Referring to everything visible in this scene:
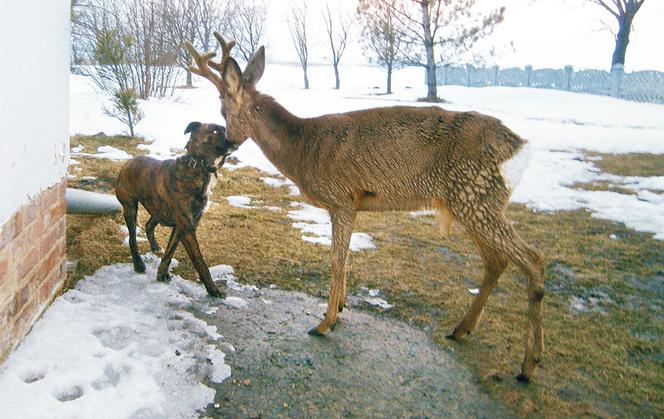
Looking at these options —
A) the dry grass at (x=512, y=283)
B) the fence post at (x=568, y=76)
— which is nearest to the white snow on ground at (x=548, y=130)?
the dry grass at (x=512, y=283)

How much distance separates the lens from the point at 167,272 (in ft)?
16.6

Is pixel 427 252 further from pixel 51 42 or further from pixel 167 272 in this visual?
pixel 51 42

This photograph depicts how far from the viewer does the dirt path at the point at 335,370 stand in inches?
135

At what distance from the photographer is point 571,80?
3284 centimetres

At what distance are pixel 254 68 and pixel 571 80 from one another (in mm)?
32070

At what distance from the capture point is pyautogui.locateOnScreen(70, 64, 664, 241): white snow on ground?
9172mm

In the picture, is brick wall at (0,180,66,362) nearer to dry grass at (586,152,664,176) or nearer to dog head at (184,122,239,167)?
dog head at (184,122,239,167)

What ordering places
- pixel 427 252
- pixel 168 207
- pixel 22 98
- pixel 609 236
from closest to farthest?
pixel 22 98 < pixel 168 207 < pixel 427 252 < pixel 609 236

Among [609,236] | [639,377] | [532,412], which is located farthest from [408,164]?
[609,236]

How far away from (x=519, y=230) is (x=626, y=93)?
2629 centimetres

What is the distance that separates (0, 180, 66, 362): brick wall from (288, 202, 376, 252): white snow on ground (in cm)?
310

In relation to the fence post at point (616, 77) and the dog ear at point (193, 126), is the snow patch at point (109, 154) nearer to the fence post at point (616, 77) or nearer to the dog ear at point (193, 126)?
the dog ear at point (193, 126)

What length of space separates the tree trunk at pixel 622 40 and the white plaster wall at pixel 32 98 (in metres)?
33.5

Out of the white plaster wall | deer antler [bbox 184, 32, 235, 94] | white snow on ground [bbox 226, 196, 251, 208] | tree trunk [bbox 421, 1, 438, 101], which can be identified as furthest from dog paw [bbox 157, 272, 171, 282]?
tree trunk [bbox 421, 1, 438, 101]
